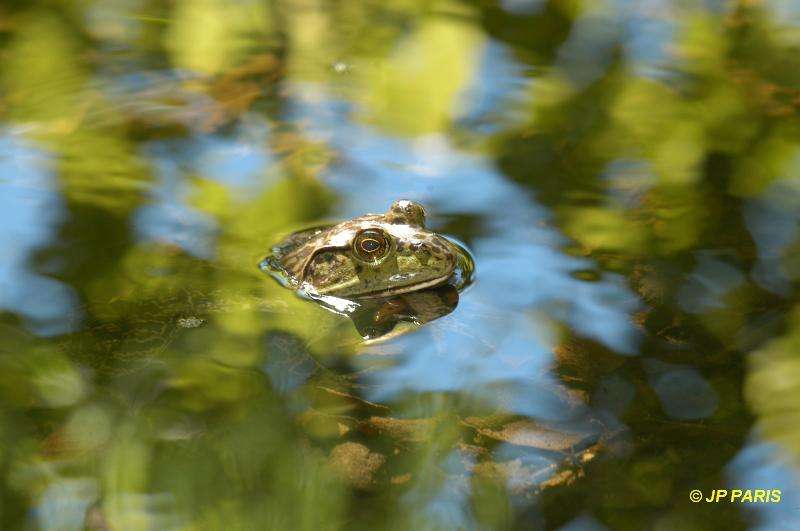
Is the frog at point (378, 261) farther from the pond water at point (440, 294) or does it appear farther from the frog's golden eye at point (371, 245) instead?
the pond water at point (440, 294)

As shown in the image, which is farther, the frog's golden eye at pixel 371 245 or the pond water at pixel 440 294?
the frog's golden eye at pixel 371 245

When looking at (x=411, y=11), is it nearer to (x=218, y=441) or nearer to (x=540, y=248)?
(x=540, y=248)

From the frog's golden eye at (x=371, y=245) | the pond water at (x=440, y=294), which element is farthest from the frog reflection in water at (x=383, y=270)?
the pond water at (x=440, y=294)

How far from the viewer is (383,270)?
432 cm

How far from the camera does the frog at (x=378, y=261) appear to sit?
425 centimetres

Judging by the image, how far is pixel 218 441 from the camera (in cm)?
331

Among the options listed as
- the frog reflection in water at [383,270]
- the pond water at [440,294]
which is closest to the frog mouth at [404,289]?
the frog reflection in water at [383,270]

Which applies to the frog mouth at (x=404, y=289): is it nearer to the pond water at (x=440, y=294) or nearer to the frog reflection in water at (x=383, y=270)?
the frog reflection in water at (x=383, y=270)

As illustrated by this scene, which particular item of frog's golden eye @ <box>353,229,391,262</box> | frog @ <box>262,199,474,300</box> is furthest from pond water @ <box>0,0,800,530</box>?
frog's golden eye @ <box>353,229,391,262</box>

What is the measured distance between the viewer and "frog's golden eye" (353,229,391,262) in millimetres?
4258

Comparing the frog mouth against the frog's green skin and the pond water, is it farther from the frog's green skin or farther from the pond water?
the pond water

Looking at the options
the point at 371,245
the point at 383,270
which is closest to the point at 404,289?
the point at 383,270

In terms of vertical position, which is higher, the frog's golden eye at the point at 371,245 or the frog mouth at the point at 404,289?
the frog's golden eye at the point at 371,245

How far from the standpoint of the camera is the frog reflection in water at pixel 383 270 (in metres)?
4.23
